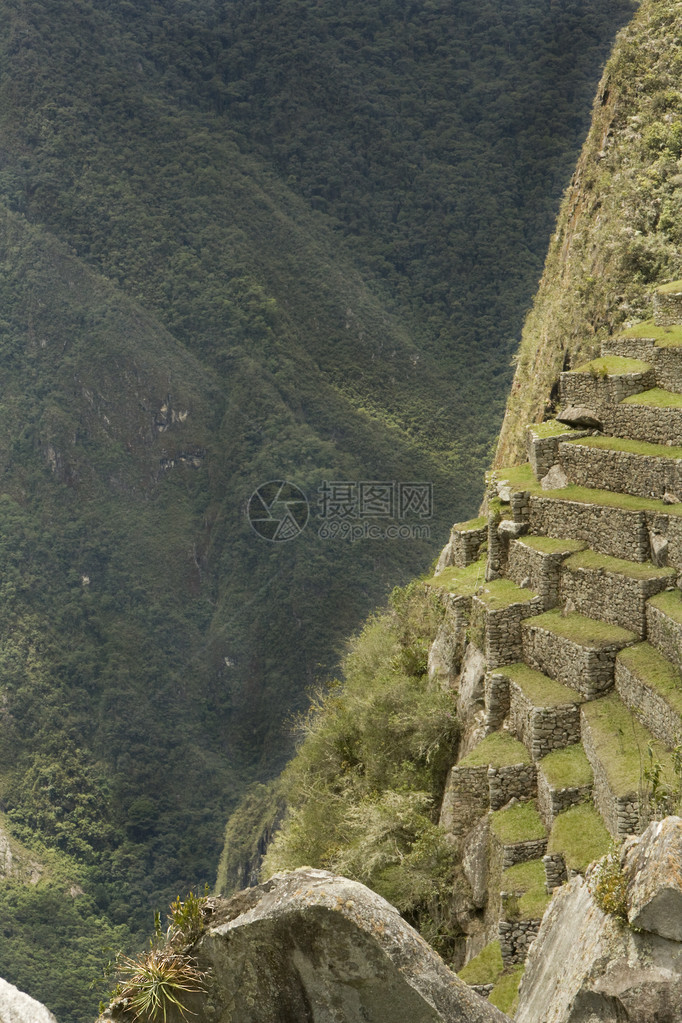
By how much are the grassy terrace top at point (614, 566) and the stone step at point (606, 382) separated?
324 cm

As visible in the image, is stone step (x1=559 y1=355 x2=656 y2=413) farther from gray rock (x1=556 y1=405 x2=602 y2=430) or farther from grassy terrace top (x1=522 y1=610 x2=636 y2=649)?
grassy terrace top (x1=522 y1=610 x2=636 y2=649)

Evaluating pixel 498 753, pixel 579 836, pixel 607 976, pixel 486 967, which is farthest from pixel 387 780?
pixel 607 976

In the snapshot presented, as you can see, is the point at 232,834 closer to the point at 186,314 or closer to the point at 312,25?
the point at 186,314

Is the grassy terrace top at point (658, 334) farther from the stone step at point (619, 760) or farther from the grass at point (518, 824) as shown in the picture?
the grass at point (518, 824)

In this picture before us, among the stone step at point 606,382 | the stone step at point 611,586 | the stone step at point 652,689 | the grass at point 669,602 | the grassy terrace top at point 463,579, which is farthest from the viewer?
the grassy terrace top at point 463,579

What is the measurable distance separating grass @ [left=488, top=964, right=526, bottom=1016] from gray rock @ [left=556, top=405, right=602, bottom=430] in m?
9.21

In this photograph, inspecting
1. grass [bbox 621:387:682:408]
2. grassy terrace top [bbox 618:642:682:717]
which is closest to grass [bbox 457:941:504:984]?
grassy terrace top [bbox 618:642:682:717]

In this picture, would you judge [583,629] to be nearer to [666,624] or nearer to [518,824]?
[666,624]

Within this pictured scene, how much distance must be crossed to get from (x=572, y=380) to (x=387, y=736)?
764 centimetres

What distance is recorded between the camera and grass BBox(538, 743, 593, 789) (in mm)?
13594

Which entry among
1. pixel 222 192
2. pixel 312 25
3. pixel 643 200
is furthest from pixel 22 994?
pixel 312 25

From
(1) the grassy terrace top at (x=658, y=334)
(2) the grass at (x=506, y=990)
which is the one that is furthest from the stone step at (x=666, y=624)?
(1) the grassy terrace top at (x=658, y=334)

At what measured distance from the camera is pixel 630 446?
16531 mm

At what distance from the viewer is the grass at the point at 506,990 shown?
443 inches
